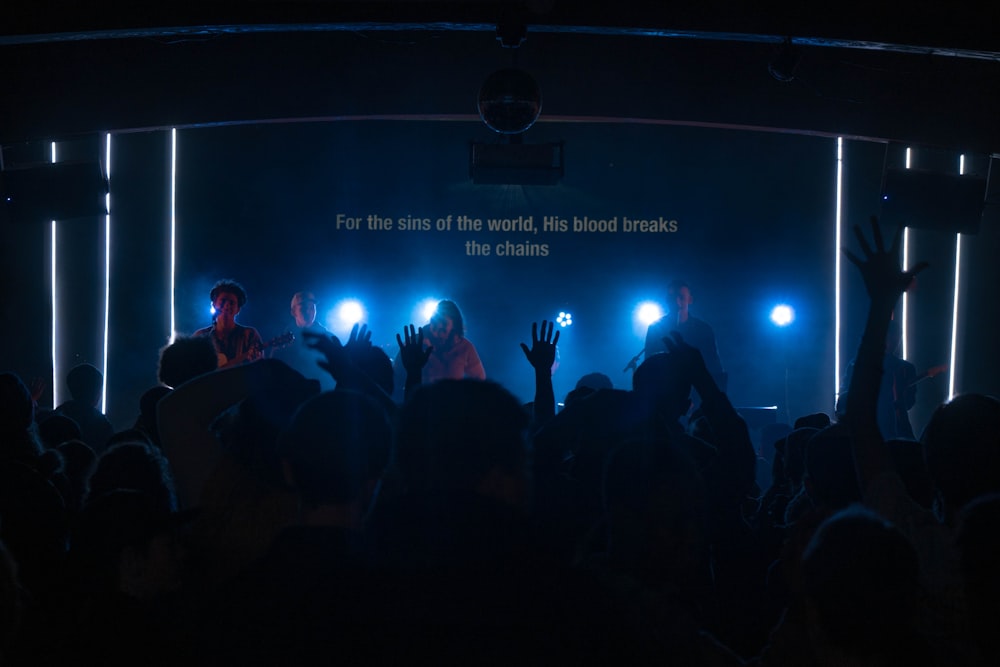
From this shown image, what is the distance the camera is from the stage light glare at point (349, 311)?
1098cm

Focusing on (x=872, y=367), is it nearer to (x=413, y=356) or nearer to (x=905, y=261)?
(x=413, y=356)

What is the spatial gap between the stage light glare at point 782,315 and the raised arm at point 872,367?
9.17 m

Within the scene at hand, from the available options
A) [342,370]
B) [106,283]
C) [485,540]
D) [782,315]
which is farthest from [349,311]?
[485,540]

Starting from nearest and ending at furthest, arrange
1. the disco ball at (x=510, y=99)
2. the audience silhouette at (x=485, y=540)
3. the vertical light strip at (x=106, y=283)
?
the audience silhouette at (x=485, y=540), the disco ball at (x=510, y=99), the vertical light strip at (x=106, y=283)

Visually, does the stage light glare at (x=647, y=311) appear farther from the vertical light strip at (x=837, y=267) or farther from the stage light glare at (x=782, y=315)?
the vertical light strip at (x=837, y=267)

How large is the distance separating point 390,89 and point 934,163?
712 cm

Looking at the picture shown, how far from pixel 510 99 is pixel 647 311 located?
16.8ft

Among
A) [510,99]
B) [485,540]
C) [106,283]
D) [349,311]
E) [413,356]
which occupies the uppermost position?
[510,99]

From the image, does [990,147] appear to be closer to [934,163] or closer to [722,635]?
[934,163]

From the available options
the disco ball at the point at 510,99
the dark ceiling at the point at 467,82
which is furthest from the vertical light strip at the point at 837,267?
the disco ball at the point at 510,99

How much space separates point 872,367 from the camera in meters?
2.31

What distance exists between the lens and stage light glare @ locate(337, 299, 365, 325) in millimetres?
10977

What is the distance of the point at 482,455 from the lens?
1688 millimetres

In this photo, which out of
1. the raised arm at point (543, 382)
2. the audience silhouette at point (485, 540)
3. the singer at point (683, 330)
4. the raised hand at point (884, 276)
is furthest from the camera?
the singer at point (683, 330)
